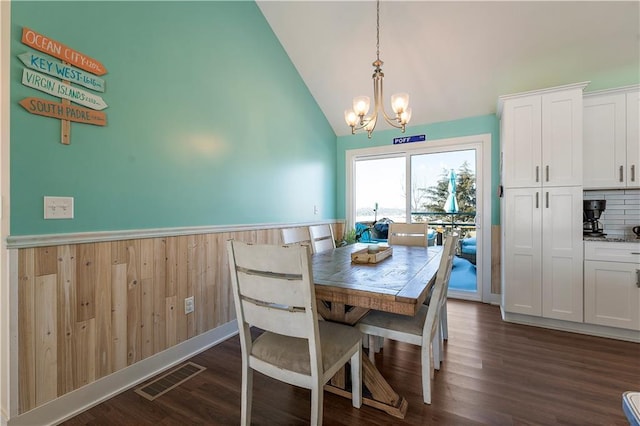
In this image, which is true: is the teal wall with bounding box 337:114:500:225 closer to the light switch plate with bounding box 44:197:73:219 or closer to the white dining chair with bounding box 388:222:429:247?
the white dining chair with bounding box 388:222:429:247

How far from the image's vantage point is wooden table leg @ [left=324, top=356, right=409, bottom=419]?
156 cm

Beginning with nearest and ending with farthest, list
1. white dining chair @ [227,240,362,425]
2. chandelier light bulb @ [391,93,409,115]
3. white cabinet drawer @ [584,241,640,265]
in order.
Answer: white dining chair @ [227,240,362,425], chandelier light bulb @ [391,93,409,115], white cabinet drawer @ [584,241,640,265]

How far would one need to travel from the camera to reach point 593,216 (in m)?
2.79

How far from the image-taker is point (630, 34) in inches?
96.5

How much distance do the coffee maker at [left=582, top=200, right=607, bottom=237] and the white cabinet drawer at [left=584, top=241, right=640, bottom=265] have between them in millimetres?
228

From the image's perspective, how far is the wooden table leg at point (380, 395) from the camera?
1560 mm

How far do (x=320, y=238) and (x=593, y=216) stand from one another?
9.14 ft

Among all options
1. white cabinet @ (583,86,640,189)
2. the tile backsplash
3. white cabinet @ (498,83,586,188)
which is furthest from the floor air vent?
the tile backsplash

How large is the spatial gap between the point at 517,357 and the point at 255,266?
2271mm

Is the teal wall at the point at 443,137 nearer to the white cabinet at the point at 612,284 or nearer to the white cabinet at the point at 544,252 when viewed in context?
the white cabinet at the point at 544,252

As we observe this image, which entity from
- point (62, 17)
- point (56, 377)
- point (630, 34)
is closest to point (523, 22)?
point (630, 34)

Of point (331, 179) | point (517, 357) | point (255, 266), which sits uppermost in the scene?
point (331, 179)

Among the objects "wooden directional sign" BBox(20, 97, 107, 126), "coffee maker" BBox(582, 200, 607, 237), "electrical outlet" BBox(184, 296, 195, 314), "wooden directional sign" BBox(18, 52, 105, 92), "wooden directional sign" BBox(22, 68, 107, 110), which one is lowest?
"electrical outlet" BBox(184, 296, 195, 314)

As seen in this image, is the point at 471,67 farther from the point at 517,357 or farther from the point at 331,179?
the point at 517,357
